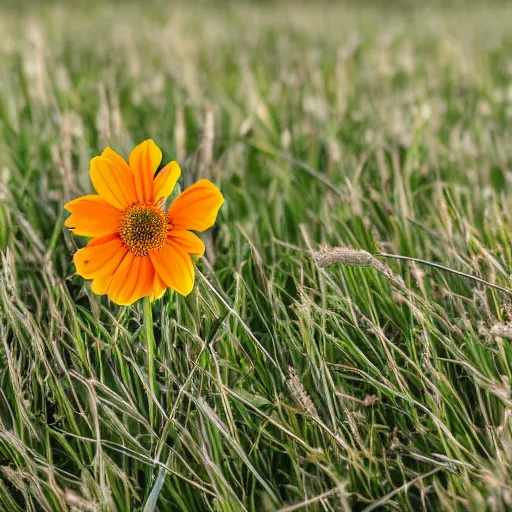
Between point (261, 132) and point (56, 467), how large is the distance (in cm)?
118

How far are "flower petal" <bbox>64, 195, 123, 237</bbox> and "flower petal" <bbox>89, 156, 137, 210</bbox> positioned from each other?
0.01 metres

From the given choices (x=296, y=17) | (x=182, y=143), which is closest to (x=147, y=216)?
(x=182, y=143)

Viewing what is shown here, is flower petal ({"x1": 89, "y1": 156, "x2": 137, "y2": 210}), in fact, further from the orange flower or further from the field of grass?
the field of grass

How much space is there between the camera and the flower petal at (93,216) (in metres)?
1.01

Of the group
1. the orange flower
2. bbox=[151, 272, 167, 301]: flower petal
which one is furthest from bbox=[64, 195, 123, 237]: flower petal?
bbox=[151, 272, 167, 301]: flower petal

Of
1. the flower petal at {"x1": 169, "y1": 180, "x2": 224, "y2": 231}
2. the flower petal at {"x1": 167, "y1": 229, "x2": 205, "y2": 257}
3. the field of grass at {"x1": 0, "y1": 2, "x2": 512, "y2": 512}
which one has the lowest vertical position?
A: the field of grass at {"x1": 0, "y1": 2, "x2": 512, "y2": 512}

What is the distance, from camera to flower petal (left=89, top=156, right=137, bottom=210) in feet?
3.39

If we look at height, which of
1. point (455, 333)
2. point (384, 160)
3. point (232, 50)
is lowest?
point (455, 333)

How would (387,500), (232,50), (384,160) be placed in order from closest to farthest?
(387,500) < (384,160) < (232,50)

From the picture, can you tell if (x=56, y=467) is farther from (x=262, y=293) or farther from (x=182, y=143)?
(x=182, y=143)

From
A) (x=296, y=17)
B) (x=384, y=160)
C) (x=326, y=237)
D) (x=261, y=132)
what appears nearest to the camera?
(x=326, y=237)

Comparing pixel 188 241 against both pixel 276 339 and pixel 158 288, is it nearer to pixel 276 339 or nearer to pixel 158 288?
pixel 158 288

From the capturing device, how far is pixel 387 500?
3.02 ft

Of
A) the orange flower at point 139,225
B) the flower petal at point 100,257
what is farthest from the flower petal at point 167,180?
the flower petal at point 100,257
